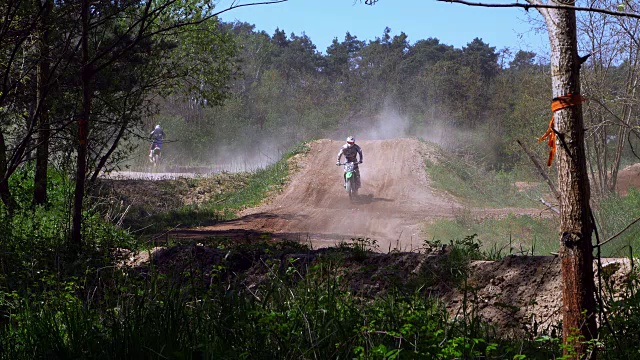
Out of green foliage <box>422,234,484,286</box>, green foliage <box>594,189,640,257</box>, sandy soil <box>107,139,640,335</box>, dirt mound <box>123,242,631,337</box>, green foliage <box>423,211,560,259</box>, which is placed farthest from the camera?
green foliage <box>423,211,560,259</box>

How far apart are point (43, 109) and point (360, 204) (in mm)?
15082

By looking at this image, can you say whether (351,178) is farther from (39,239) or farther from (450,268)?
(450,268)

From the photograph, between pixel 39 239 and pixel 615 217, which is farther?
pixel 615 217

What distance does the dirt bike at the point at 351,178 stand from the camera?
24.8 meters

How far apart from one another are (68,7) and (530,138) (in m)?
25.8

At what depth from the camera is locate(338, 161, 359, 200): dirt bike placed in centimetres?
2478

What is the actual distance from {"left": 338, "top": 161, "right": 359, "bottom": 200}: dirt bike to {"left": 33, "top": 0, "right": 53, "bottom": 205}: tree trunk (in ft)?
38.5

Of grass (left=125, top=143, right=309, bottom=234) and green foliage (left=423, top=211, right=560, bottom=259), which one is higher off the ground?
grass (left=125, top=143, right=309, bottom=234)

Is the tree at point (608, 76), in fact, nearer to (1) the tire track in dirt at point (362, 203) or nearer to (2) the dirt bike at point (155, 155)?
(1) the tire track in dirt at point (362, 203)

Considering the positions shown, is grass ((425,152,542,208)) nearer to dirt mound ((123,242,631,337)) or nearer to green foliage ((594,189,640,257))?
green foliage ((594,189,640,257))

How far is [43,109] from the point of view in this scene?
11469 millimetres

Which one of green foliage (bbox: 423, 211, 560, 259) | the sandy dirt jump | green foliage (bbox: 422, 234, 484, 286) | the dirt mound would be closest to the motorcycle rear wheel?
the sandy dirt jump

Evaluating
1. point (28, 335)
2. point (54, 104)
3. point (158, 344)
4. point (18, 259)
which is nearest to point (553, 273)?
point (158, 344)

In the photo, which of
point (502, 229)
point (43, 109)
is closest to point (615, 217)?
point (502, 229)
